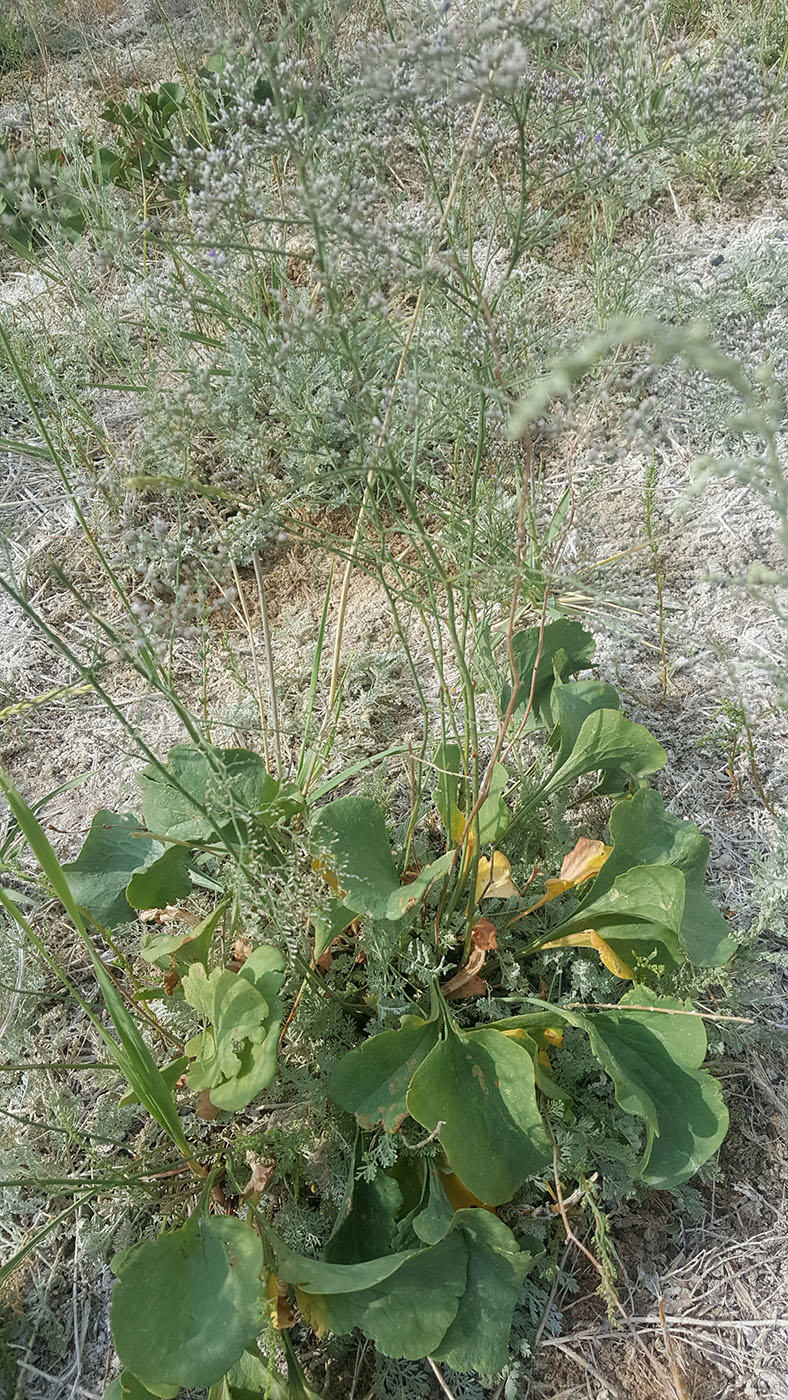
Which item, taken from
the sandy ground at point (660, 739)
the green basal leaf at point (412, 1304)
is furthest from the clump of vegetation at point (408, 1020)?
the sandy ground at point (660, 739)

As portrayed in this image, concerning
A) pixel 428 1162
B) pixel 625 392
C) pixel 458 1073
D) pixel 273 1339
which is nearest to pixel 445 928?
pixel 458 1073

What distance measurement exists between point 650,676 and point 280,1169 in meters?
1.20

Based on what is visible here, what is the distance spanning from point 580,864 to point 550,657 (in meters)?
0.37

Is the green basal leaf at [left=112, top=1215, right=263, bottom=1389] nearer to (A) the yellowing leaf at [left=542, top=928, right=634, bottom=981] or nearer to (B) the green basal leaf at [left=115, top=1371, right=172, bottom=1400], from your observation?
(B) the green basal leaf at [left=115, top=1371, right=172, bottom=1400]

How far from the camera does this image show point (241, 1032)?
121 centimetres

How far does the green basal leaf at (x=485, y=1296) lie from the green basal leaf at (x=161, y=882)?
632mm

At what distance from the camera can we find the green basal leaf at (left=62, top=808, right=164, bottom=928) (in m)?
1.50

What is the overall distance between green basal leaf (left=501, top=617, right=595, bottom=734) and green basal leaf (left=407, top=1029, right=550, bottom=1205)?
591mm

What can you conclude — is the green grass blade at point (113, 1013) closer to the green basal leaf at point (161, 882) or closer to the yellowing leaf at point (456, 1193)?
the green basal leaf at point (161, 882)

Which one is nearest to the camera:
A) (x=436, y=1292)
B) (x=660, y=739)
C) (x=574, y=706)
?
(x=436, y=1292)

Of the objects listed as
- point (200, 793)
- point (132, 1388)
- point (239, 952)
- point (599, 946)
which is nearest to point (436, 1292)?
point (132, 1388)

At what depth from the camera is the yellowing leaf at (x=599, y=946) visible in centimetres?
137

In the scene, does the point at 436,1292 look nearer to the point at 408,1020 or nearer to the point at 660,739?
the point at 408,1020

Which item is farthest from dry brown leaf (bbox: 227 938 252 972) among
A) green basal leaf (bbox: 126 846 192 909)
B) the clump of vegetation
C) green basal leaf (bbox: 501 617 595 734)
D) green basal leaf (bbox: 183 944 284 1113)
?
green basal leaf (bbox: 501 617 595 734)
